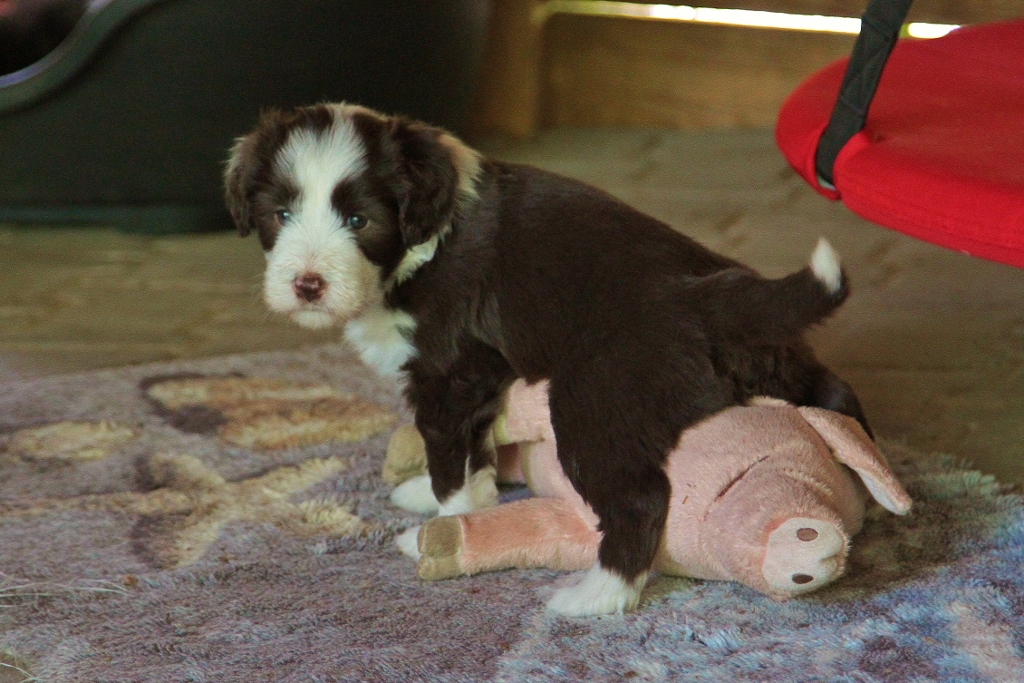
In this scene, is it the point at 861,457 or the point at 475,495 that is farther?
the point at 475,495

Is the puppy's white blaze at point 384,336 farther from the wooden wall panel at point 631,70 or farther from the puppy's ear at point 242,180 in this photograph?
the wooden wall panel at point 631,70

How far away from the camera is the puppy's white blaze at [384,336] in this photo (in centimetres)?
203

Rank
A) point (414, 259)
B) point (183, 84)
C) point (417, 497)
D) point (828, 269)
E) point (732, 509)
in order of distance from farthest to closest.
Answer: point (183, 84)
point (417, 497)
point (414, 259)
point (732, 509)
point (828, 269)

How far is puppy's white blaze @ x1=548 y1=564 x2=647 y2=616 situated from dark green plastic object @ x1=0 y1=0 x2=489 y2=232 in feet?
9.33

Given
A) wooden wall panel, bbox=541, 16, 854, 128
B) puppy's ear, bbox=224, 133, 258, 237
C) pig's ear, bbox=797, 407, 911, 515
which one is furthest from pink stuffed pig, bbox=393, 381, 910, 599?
wooden wall panel, bbox=541, 16, 854, 128

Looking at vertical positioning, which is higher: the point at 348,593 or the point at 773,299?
the point at 773,299

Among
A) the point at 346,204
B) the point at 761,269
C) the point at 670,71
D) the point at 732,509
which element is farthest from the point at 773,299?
the point at 670,71

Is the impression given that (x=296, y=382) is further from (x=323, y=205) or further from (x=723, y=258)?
(x=723, y=258)

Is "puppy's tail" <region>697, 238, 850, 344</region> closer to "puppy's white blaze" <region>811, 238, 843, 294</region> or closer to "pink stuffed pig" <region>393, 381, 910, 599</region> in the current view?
"puppy's white blaze" <region>811, 238, 843, 294</region>

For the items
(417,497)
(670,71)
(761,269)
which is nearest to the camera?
(417,497)

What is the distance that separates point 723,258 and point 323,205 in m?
0.72

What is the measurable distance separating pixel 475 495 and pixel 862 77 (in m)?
1.03

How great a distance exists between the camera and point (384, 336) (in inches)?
81.7

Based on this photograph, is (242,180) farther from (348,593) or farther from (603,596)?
(603,596)
